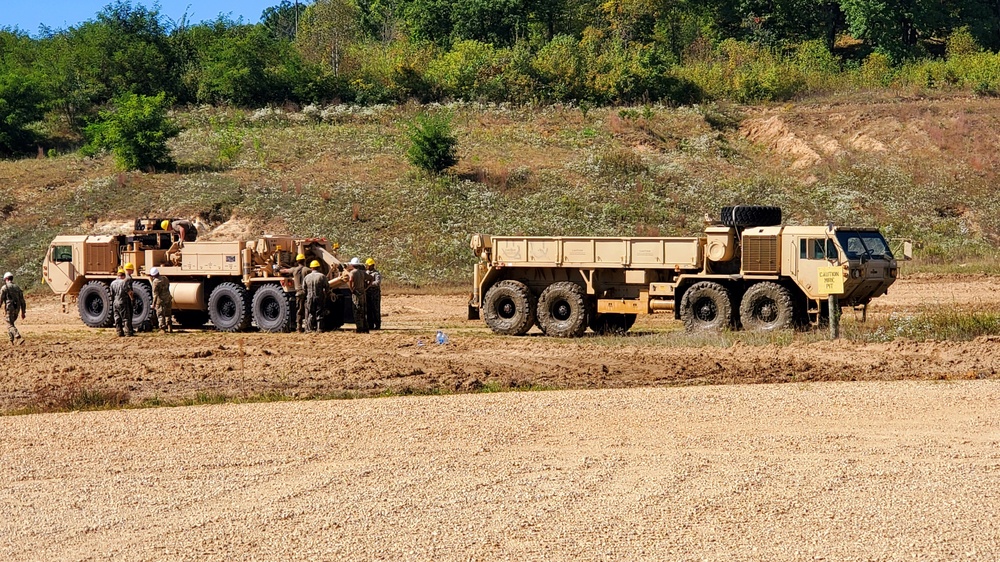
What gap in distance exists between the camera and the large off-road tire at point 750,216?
74.4ft

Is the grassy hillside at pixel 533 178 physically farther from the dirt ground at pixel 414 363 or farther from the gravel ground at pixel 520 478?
the gravel ground at pixel 520 478

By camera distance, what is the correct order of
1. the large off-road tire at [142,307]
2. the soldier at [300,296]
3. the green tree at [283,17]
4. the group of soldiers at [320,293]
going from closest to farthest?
the group of soldiers at [320,293] → the soldier at [300,296] → the large off-road tire at [142,307] → the green tree at [283,17]

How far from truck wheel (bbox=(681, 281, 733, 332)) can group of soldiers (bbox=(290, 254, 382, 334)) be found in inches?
246

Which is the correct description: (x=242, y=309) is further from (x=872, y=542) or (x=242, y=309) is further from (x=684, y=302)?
(x=872, y=542)

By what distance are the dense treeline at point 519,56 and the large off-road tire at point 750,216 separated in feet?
112

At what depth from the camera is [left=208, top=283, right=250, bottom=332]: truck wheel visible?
25281mm

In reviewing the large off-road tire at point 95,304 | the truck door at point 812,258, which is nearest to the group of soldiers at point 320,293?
the large off-road tire at point 95,304

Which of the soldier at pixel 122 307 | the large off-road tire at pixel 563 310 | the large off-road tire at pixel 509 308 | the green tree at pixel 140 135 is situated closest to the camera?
the large off-road tire at pixel 563 310

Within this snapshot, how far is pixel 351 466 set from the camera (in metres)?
11.3

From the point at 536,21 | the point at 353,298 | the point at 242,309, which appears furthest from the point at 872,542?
the point at 536,21

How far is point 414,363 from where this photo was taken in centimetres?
1856

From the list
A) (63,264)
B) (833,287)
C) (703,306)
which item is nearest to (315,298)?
(63,264)

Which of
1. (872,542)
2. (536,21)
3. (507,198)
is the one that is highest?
(536,21)

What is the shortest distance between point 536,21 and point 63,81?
91.4 ft
